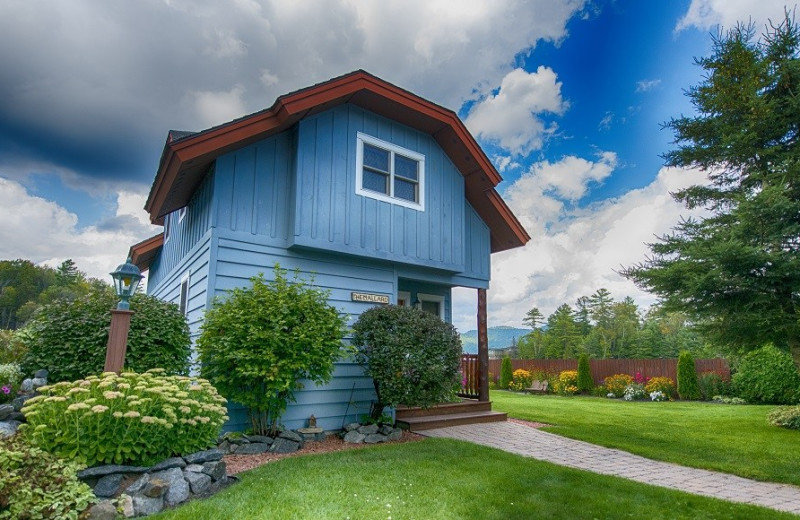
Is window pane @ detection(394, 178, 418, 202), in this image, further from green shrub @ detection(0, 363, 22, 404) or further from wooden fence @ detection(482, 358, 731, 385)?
wooden fence @ detection(482, 358, 731, 385)

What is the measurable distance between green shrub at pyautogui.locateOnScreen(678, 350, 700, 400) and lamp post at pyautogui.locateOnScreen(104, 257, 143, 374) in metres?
16.4

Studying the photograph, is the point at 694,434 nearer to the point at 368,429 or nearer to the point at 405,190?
the point at 368,429

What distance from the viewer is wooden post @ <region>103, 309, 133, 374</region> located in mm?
4754

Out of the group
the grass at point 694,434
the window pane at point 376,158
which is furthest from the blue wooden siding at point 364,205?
the grass at point 694,434

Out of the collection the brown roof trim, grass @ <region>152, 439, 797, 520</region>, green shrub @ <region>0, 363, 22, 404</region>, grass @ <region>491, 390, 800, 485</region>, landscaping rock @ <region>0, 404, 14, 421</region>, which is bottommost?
grass @ <region>491, 390, 800, 485</region>

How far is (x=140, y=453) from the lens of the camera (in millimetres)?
3766

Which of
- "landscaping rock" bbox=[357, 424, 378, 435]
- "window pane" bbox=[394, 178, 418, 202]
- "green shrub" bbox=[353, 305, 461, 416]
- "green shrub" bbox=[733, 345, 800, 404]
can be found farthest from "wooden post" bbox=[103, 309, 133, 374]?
"green shrub" bbox=[733, 345, 800, 404]

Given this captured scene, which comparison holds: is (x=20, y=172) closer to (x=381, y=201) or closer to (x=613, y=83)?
(x=381, y=201)

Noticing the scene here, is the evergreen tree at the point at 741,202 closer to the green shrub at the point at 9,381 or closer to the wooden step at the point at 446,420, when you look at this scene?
the wooden step at the point at 446,420

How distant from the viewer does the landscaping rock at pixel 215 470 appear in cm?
403

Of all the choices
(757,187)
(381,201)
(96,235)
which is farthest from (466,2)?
(96,235)

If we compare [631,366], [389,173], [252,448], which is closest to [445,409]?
[252,448]

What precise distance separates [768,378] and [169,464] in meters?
16.0

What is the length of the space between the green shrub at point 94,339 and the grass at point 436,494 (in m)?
2.25
